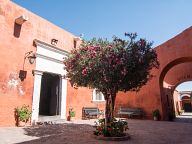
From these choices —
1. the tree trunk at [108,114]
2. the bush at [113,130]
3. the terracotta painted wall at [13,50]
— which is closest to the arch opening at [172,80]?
the tree trunk at [108,114]

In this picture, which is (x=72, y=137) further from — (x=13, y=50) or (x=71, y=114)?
(x=71, y=114)

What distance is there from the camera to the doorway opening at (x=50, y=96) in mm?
13109

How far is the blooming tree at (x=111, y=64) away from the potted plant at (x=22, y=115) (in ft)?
12.5

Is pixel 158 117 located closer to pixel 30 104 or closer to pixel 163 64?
pixel 163 64

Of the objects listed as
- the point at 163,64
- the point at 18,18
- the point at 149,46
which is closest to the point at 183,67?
the point at 163,64

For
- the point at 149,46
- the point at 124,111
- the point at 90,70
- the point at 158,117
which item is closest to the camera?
the point at 90,70

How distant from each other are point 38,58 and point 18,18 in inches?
98.4

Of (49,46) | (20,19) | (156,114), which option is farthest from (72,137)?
(156,114)

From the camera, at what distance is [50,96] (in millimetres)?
14078

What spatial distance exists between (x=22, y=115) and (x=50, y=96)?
4.47 metres

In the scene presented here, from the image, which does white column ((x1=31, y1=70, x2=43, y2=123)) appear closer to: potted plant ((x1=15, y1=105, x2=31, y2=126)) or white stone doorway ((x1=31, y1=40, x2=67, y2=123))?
white stone doorway ((x1=31, y1=40, x2=67, y2=123))

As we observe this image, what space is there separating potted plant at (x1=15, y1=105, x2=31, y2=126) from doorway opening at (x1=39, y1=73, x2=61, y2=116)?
3151 millimetres

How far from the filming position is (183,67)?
18.1 meters

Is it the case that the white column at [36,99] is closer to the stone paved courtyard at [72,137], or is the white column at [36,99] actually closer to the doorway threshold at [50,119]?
the doorway threshold at [50,119]
